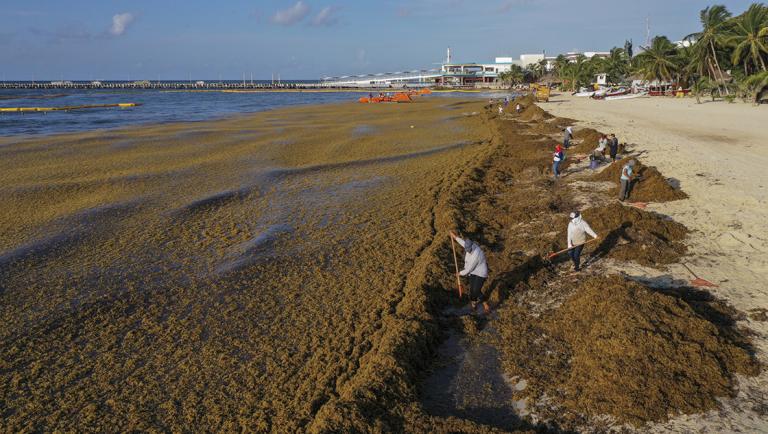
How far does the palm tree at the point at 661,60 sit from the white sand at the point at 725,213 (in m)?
36.1

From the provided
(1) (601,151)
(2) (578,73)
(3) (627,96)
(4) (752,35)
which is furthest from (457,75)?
(1) (601,151)

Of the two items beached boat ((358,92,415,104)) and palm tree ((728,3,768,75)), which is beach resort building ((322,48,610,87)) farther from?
palm tree ((728,3,768,75))

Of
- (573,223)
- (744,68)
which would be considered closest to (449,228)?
(573,223)

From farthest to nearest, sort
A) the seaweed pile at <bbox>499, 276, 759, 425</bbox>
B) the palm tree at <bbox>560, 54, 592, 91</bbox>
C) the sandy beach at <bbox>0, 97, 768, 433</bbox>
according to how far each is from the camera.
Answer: the palm tree at <bbox>560, 54, 592, 91</bbox>
the sandy beach at <bbox>0, 97, 768, 433</bbox>
the seaweed pile at <bbox>499, 276, 759, 425</bbox>

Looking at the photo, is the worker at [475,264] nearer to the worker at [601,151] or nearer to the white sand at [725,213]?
the white sand at [725,213]

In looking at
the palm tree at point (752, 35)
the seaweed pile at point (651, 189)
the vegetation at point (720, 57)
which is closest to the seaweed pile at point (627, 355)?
the seaweed pile at point (651, 189)

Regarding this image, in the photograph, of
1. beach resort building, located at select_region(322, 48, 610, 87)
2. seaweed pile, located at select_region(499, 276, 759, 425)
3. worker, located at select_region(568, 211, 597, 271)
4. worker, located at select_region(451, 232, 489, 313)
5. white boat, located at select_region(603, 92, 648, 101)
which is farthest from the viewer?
beach resort building, located at select_region(322, 48, 610, 87)

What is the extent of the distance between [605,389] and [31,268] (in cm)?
1342

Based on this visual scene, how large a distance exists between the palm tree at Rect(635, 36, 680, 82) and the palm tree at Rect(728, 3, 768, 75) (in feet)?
48.4

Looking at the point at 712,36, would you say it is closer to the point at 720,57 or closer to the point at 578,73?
the point at 720,57

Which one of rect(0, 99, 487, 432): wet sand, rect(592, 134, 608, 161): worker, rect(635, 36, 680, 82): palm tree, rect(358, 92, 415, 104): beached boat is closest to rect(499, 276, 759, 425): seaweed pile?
rect(0, 99, 487, 432): wet sand

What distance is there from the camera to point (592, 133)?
28344 mm

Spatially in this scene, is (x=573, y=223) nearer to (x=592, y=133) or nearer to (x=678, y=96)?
(x=592, y=133)

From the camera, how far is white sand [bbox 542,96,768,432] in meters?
6.66
